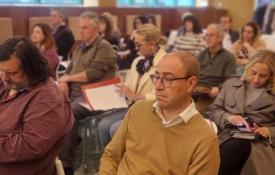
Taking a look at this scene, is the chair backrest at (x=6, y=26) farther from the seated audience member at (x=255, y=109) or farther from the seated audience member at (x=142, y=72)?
the seated audience member at (x=255, y=109)

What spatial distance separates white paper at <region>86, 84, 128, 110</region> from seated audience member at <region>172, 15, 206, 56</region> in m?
1.98

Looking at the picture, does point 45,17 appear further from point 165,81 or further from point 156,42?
point 165,81

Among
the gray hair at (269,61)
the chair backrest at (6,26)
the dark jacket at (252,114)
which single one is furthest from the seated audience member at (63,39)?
the gray hair at (269,61)

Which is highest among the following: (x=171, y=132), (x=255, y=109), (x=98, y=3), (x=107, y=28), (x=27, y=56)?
(x=98, y=3)

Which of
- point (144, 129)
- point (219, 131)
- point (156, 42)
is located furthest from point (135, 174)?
point (156, 42)

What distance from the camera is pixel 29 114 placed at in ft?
5.41

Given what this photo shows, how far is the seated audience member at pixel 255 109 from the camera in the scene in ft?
6.75

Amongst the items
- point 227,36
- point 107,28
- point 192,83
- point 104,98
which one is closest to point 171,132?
point 192,83

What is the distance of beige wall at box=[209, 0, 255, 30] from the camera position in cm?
945

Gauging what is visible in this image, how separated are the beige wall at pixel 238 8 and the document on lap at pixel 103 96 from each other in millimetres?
7441

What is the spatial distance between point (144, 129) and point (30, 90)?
560 millimetres

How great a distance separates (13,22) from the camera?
607cm

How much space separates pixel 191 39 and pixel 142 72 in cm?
245

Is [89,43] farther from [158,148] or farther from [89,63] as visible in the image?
[158,148]
